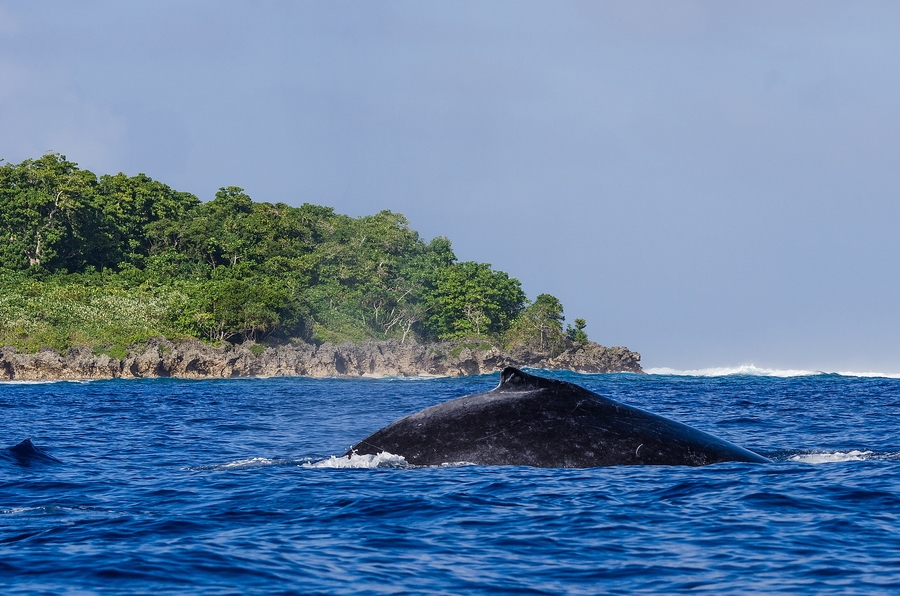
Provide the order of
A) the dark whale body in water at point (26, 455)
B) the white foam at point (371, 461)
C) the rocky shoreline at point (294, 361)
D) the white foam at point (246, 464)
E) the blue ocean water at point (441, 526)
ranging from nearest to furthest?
1. the blue ocean water at point (441, 526)
2. the white foam at point (371, 461)
3. the white foam at point (246, 464)
4. the dark whale body in water at point (26, 455)
5. the rocky shoreline at point (294, 361)

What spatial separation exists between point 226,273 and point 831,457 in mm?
84766

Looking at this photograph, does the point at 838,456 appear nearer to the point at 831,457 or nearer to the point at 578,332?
the point at 831,457

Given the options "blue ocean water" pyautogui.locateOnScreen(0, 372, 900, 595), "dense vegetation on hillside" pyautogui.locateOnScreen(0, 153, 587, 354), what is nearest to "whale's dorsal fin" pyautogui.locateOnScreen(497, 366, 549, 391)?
"blue ocean water" pyautogui.locateOnScreen(0, 372, 900, 595)

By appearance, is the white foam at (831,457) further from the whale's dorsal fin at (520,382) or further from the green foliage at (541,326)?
the green foliage at (541,326)

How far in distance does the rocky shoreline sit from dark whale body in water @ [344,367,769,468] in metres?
64.0

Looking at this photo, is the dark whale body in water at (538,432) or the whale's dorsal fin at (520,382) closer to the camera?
the dark whale body in water at (538,432)

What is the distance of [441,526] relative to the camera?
8.57 meters

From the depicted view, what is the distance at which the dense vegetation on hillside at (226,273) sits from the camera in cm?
8069

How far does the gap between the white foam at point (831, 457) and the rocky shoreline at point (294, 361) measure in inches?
2509

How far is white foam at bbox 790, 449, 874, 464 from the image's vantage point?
13.1 metres

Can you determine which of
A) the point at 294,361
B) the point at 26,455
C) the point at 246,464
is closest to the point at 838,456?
the point at 246,464

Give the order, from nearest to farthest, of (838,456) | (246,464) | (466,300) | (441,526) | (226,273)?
1. (441,526)
2. (246,464)
3. (838,456)
4. (226,273)
5. (466,300)

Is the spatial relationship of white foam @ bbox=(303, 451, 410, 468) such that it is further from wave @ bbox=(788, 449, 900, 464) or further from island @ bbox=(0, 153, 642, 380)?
island @ bbox=(0, 153, 642, 380)

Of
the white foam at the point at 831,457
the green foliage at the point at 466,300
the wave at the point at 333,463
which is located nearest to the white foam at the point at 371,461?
the wave at the point at 333,463
